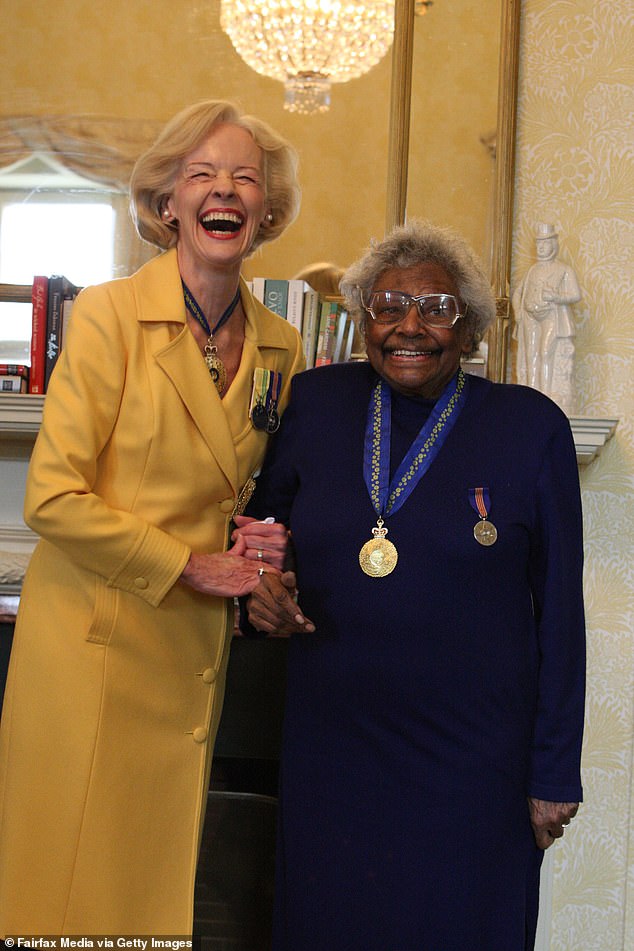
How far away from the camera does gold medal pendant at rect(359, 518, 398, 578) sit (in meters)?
1.83

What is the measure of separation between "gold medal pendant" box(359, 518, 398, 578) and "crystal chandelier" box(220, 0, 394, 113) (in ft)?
5.42

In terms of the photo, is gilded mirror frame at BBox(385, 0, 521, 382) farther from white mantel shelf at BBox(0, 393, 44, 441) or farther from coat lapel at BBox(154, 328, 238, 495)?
coat lapel at BBox(154, 328, 238, 495)

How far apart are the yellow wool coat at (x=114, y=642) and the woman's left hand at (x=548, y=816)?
60cm

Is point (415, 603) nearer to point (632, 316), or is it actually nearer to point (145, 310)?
point (145, 310)

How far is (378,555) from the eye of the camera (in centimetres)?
184

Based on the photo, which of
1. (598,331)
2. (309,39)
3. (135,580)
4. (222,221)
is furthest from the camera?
(309,39)

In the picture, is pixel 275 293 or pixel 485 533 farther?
pixel 275 293

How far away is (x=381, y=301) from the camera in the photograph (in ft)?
6.28

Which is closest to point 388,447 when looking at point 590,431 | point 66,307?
point 590,431

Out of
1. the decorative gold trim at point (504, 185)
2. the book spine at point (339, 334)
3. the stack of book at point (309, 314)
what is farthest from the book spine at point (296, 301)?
the decorative gold trim at point (504, 185)

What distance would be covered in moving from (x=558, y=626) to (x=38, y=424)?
60.1 inches

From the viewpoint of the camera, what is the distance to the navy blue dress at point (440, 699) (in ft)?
5.96

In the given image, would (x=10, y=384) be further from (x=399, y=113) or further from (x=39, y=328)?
(x=399, y=113)

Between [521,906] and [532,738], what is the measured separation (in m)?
0.30
